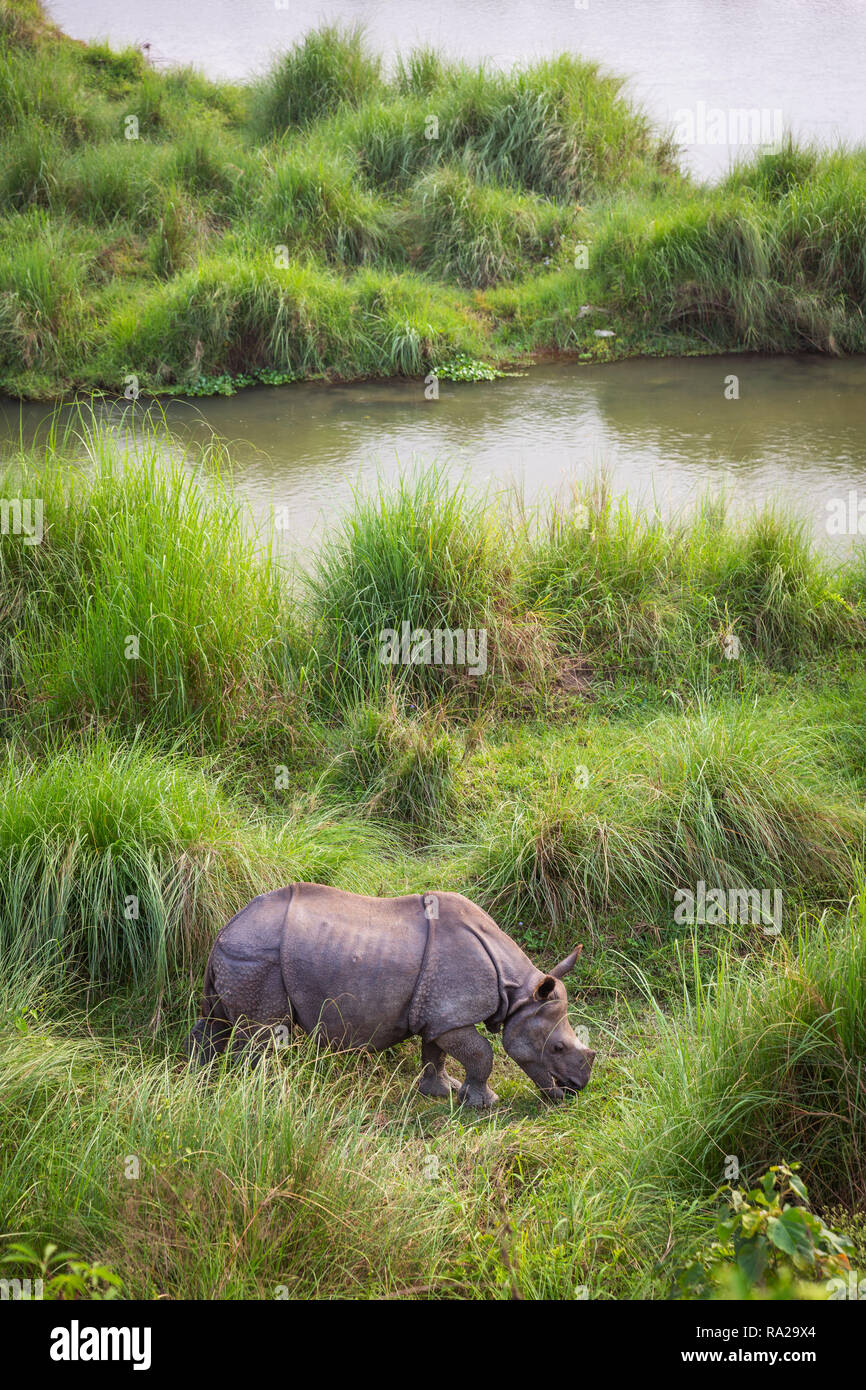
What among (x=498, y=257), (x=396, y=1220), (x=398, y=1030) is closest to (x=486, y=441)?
(x=498, y=257)

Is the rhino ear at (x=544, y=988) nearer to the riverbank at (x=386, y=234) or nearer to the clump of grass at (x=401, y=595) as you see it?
the clump of grass at (x=401, y=595)

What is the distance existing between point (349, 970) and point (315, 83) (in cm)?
1339

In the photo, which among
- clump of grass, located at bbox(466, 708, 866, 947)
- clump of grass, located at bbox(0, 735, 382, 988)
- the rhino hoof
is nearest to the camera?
the rhino hoof

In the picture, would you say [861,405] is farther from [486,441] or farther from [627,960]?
[627,960]

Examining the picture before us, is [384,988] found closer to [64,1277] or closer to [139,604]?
[64,1277]

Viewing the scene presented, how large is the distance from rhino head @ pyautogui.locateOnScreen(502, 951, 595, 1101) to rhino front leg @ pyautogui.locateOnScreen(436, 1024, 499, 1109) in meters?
0.09

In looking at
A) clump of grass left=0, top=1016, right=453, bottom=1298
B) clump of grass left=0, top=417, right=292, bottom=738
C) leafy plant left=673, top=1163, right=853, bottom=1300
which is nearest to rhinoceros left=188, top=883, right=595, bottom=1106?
clump of grass left=0, top=1016, right=453, bottom=1298

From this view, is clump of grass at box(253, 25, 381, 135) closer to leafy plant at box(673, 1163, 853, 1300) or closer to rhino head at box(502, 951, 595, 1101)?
rhino head at box(502, 951, 595, 1101)

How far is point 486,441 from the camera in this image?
896cm

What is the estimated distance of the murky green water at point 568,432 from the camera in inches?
318

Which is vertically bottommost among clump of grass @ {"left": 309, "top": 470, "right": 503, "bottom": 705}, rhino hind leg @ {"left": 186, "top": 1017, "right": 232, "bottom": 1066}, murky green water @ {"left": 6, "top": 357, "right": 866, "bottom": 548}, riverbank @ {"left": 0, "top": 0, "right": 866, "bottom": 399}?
rhino hind leg @ {"left": 186, "top": 1017, "right": 232, "bottom": 1066}

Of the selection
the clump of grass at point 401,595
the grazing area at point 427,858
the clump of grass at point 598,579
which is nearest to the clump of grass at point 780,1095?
the grazing area at point 427,858

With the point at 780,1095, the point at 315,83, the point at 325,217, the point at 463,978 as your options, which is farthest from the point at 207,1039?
the point at 315,83

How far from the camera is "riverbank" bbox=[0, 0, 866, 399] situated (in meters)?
10.5
